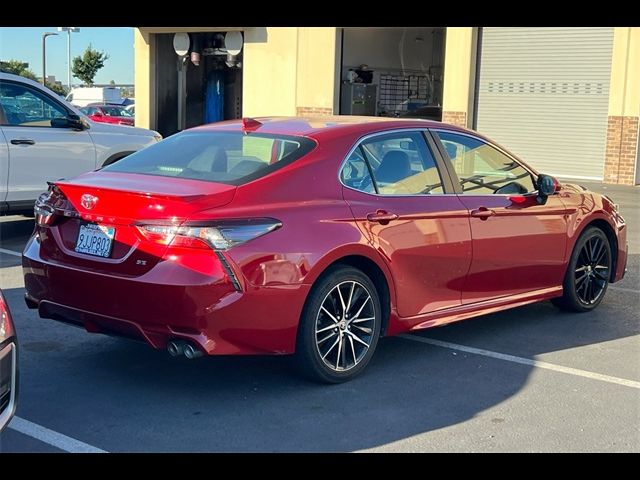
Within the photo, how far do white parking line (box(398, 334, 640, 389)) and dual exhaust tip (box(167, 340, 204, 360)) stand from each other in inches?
85.7

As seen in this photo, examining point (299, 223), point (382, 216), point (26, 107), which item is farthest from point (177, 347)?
point (26, 107)

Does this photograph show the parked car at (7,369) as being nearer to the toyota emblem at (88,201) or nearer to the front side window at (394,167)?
the toyota emblem at (88,201)

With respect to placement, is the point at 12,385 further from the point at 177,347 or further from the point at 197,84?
the point at 197,84

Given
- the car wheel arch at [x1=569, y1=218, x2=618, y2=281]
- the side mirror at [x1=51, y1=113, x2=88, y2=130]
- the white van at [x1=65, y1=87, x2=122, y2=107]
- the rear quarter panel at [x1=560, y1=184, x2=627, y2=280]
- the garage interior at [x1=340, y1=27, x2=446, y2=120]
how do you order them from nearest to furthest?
1. the rear quarter panel at [x1=560, y1=184, x2=627, y2=280]
2. the car wheel arch at [x1=569, y1=218, x2=618, y2=281]
3. the side mirror at [x1=51, y1=113, x2=88, y2=130]
4. the garage interior at [x1=340, y1=27, x2=446, y2=120]
5. the white van at [x1=65, y1=87, x2=122, y2=107]

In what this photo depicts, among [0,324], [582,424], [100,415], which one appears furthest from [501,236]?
[0,324]

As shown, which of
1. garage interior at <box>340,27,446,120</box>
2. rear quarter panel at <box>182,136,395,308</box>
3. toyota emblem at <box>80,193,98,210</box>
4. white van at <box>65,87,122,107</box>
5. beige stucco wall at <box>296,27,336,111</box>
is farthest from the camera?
white van at <box>65,87,122,107</box>

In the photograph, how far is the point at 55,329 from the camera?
21.2 ft

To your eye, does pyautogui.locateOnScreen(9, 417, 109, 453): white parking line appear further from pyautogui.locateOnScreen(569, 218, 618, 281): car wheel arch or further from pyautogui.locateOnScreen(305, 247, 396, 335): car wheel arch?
pyautogui.locateOnScreen(569, 218, 618, 281): car wheel arch

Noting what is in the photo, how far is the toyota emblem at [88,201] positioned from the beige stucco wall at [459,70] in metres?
15.3

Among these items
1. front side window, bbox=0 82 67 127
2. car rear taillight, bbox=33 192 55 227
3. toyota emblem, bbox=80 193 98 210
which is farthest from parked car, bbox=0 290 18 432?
front side window, bbox=0 82 67 127

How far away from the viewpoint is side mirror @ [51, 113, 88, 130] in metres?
10.2

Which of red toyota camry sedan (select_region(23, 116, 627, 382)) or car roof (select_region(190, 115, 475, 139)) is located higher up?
car roof (select_region(190, 115, 475, 139))

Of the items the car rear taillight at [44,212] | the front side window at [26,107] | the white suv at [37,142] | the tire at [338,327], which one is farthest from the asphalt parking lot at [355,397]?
the front side window at [26,107]

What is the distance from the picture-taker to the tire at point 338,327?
16.8 feet
